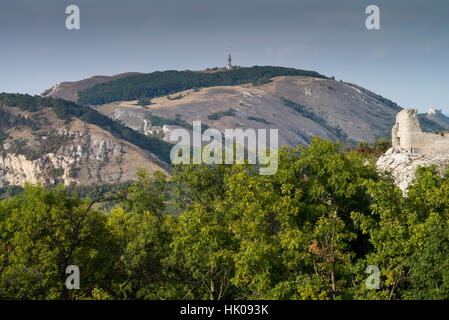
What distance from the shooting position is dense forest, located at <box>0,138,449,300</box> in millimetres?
19016

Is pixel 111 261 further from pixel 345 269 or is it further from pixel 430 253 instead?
pixel 430 253

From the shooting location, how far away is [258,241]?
2020 centimetres

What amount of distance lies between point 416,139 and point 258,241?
36540mm

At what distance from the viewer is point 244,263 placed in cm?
1912

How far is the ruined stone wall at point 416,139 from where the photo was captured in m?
49.0

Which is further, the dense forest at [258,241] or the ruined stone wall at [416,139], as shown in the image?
the ruined stone wall at [416,139]

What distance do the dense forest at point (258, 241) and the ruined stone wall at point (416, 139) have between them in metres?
24.9

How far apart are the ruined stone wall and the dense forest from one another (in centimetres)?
2487
